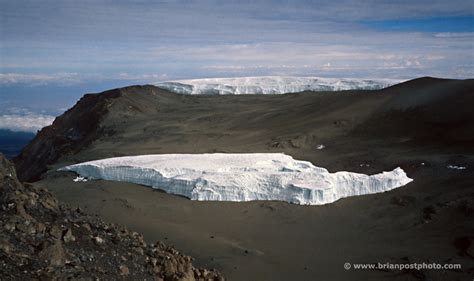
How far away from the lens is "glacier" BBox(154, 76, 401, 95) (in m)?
44.0

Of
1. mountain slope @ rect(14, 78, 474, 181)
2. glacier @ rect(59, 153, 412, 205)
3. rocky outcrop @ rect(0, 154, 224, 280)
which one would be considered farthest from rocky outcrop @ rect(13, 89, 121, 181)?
rocky outcrop @ rect(0, 154, 224, 280)

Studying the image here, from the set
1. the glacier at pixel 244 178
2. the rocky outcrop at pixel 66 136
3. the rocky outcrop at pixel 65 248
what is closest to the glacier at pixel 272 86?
the rocky outcrop at pixel 66 136

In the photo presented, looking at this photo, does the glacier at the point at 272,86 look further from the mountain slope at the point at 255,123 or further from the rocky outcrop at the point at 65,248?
the rocky outcrop at the point at 65,248

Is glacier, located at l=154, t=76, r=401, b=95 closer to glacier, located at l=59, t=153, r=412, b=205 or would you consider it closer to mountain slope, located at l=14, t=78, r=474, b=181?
mountain slope, located at l=14, t=78, r=474, b=181

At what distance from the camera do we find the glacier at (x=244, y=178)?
14.5 m

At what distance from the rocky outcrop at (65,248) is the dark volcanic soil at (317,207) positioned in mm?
2031

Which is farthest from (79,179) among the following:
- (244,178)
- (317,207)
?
(317,207)

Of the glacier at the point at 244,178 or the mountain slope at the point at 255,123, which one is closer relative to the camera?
the glacier at the point at 244,178

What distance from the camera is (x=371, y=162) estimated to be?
58.6 ft

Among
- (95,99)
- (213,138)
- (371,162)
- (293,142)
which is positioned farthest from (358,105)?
(95,99)

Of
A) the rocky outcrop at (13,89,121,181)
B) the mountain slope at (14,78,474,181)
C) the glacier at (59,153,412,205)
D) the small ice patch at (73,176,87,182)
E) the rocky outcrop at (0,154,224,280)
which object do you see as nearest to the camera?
the rocky outcrop at (0,154,224,280)

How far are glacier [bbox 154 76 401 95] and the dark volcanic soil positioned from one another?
36.1 feet

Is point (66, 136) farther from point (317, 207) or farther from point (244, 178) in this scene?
point (317, 207)

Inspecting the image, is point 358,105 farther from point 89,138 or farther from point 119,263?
point 119,263
